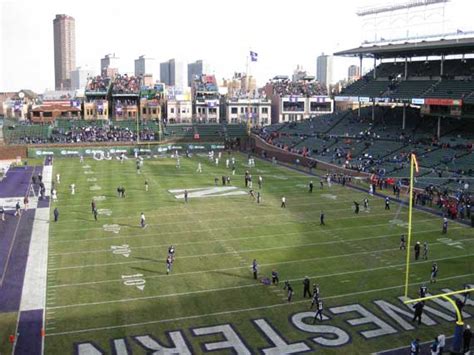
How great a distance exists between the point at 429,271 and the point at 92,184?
1301 inches

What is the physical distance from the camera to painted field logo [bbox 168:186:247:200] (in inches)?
1727

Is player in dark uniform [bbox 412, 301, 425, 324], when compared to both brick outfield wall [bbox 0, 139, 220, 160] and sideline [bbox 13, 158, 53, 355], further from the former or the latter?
brick outfield wall [bbox 0, 139, 220, 160]

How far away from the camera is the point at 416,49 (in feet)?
208

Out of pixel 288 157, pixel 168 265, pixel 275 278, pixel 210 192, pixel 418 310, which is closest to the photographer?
pixel 418 310

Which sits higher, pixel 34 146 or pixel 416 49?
pixel 416 49

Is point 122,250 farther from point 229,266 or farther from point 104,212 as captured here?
point 104,212

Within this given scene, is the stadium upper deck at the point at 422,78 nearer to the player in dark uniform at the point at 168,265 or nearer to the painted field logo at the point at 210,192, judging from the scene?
the painted field logo at the point at 210,192

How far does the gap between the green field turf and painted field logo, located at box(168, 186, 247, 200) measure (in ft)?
3.34

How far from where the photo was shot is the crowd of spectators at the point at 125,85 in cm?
10850

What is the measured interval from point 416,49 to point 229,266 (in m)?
46.8

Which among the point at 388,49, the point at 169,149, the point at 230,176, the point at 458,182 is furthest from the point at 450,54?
the point at 169,149

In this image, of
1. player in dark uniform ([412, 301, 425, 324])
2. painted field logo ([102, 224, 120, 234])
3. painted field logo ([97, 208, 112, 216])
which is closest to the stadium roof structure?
painted field logo ([97, 208, 112, 216])

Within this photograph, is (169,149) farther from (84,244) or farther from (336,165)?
(84,244)

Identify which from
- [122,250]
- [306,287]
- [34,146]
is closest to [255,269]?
[306,287]
